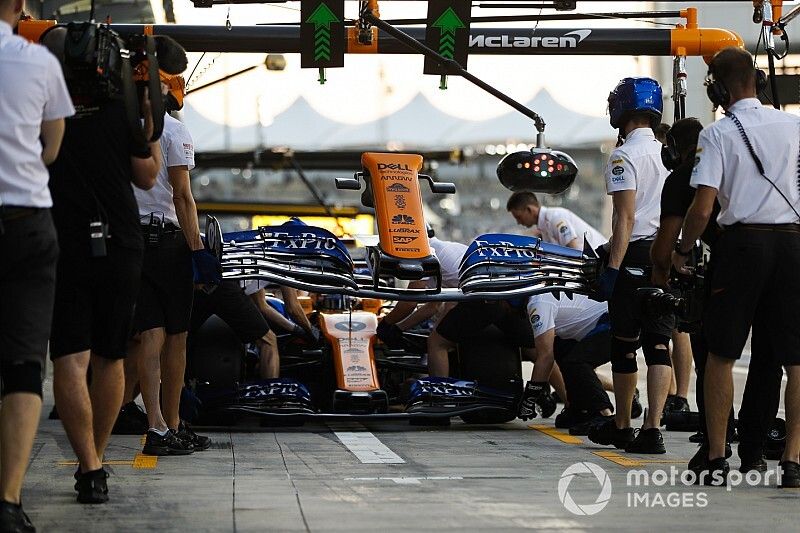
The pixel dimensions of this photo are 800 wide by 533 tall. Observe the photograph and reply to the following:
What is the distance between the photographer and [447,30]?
33.7ft

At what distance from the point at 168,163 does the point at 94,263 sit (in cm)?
192

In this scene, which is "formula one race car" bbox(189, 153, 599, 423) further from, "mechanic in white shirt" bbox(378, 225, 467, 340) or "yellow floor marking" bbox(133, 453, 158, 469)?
"yellow floor marking" bbox(133, 453, 158, 469)

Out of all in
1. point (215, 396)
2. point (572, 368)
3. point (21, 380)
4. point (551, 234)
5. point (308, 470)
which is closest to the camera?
point (21, 380)

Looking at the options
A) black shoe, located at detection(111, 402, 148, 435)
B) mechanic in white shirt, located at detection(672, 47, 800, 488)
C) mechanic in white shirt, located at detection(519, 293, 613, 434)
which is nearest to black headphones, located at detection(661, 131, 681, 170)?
mechanic in white shirt, located at detection(672, 47, 800, 488)

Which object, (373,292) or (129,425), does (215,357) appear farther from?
(373,292)

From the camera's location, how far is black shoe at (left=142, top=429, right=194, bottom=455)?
7.39 meters

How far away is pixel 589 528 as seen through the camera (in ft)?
16.4

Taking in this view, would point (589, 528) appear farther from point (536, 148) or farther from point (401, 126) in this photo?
point (401, 126)

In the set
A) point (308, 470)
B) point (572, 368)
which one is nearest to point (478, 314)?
point (572, 368)

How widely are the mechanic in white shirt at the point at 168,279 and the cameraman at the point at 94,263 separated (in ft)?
4.84

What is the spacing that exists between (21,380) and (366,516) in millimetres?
1367

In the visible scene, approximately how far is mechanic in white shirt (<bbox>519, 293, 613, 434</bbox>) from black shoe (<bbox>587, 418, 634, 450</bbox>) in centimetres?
85

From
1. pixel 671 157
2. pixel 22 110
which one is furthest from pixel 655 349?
pixel 22 110

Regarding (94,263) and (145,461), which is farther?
(145,461)
